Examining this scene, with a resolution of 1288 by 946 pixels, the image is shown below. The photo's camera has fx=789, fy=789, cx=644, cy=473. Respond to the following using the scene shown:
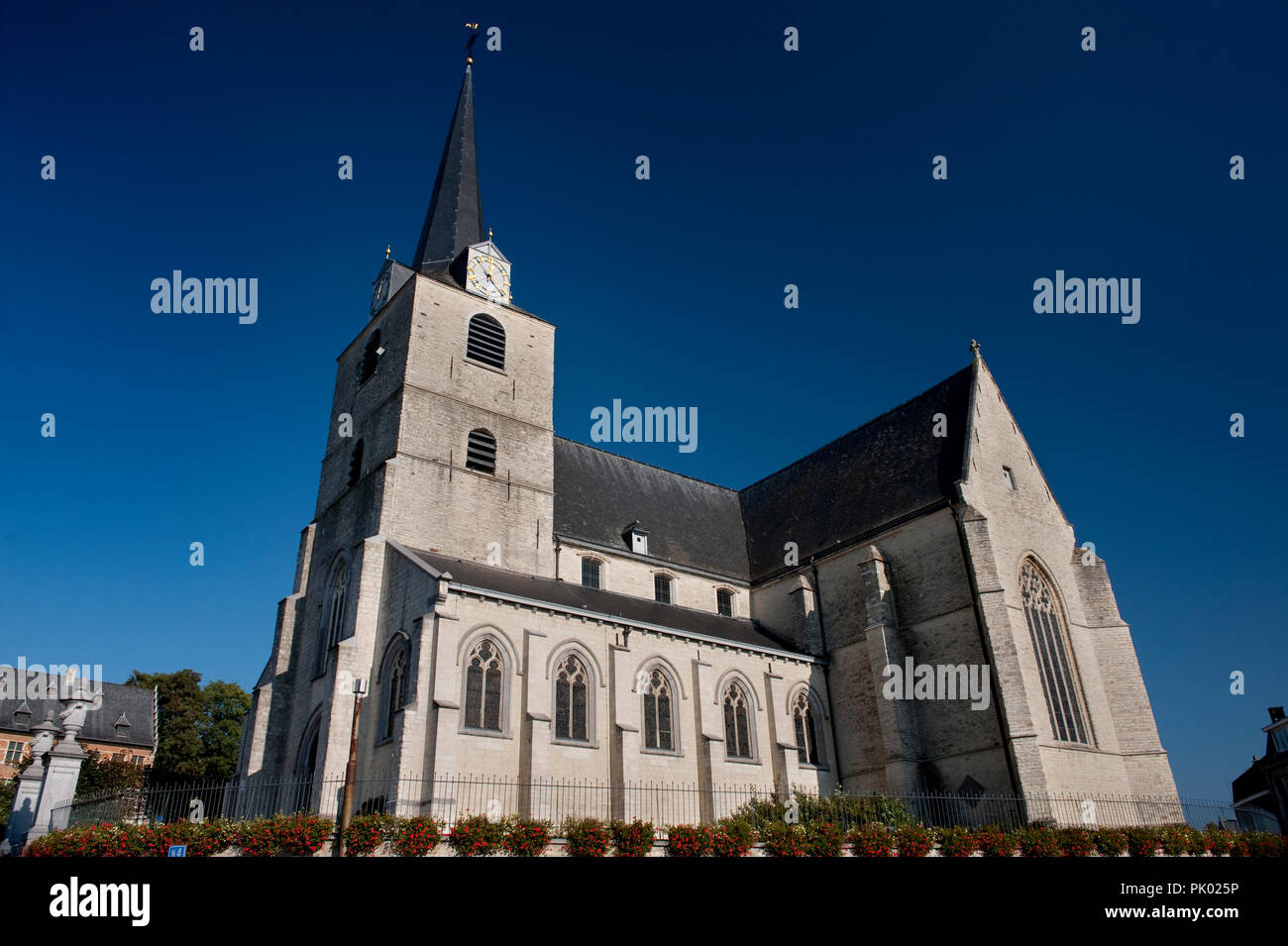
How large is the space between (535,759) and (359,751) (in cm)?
443

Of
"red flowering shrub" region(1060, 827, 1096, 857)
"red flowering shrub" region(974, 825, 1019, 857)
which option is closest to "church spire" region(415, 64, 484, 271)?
"red flowering shrub" region(974, 825, 1019, 857)

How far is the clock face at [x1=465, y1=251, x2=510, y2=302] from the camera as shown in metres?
27.4

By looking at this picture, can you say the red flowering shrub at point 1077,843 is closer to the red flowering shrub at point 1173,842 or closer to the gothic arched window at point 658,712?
the red flowering shrub at point 1173,842

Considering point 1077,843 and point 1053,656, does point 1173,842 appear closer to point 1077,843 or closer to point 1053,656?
point 1077,843

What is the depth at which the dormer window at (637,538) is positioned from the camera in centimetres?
2625

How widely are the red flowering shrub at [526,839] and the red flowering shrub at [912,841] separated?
6.78 m

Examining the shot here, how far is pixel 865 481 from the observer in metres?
27.5

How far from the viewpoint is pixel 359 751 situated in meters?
18.4

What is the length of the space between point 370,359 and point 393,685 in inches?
515

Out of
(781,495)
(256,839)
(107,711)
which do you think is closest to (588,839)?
(256,839)
